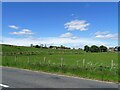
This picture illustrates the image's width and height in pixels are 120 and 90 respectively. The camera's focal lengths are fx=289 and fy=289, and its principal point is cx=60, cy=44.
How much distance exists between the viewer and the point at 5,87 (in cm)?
1397

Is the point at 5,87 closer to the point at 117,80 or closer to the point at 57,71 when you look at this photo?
the point at 117,80

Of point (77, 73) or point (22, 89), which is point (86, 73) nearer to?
point (77, 73)

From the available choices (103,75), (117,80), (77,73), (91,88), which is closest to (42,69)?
(77,73)

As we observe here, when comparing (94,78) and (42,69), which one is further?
(42,69)

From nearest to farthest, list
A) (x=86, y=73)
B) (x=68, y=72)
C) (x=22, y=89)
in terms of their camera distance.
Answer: (x=22, y=89), (x=86, y=73), (x=68, y=72)

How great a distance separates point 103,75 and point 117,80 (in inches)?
76.9

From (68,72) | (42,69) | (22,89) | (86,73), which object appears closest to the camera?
(22,89)

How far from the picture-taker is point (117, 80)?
18.0 metres

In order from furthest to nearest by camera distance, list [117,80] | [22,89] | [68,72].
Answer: [68,72]
[117,80]
[22,89]

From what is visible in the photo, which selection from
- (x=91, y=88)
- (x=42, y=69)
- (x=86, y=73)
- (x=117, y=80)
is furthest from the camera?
(x=42, y=69)

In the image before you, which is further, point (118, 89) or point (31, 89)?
point (118, 89)

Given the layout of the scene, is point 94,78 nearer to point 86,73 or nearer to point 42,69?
point 86,73

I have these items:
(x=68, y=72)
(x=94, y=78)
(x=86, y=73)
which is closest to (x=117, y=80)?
(x=94, y=78)

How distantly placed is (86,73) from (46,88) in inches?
306
